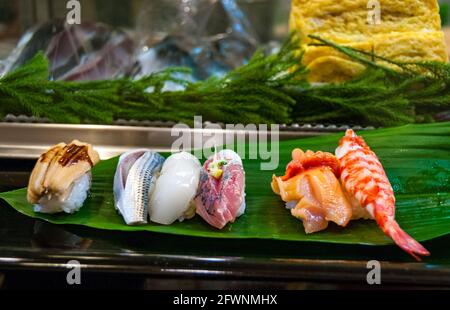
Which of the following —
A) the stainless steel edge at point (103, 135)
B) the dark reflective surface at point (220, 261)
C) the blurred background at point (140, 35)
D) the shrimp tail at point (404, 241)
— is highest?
the blurred background at point (140, 35)

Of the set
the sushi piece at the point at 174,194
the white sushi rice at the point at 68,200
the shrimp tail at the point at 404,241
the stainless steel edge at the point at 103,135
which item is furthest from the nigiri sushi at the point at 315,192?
the white sushi rice at the point at 68,200

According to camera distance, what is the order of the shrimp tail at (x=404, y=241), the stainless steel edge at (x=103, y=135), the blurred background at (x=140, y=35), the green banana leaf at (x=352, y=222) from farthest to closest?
the blurred background at (x=140, y=35) < the stainless steel edge at (x=103, y=135) < the green banana leaf at (x=352, y=222) < the shrimp tail at (x=404, y=241)

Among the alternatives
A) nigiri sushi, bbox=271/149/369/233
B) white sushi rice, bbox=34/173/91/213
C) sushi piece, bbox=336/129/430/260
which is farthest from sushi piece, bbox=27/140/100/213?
sushi piece, bbox=336/129/430/260

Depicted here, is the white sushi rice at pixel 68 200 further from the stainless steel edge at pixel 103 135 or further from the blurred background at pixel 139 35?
the blurred background at pixel 139 35

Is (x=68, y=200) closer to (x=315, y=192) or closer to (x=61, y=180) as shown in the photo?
(x=61, y=180)

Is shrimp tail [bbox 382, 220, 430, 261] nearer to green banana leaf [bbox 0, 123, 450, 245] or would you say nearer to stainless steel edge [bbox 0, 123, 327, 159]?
green banana leaf [bbox 0, 123, 450, 245]

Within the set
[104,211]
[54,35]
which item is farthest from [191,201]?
[54,35]
